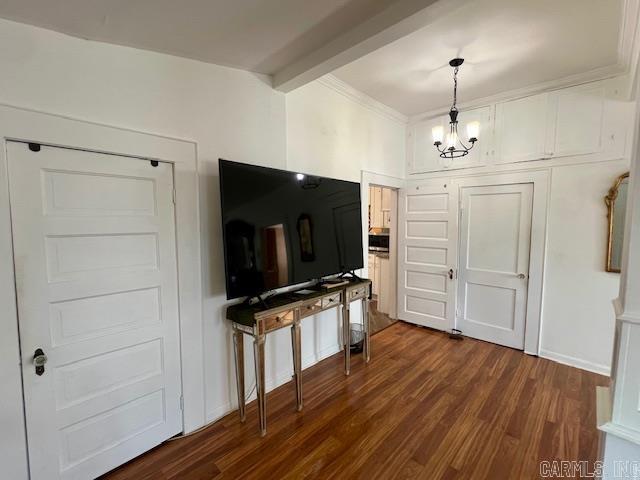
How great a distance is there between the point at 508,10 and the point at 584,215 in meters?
2.12

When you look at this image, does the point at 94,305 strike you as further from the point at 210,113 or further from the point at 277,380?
the point at 277,380

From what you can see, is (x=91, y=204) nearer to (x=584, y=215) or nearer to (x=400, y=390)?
(x=400, y=390)

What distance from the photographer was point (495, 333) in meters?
3.46

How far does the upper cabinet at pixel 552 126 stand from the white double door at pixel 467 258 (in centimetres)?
39

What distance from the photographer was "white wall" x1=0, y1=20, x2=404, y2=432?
1432mm

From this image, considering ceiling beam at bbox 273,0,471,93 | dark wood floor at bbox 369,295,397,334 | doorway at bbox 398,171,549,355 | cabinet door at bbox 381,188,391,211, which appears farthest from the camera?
cabinet door at bbox 381,188,391,211

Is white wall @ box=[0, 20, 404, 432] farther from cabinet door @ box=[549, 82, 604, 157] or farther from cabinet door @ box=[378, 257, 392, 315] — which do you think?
cabinet door @ box=[549, 82, 604, 157]

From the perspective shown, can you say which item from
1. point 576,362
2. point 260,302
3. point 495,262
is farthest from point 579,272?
point 260,302

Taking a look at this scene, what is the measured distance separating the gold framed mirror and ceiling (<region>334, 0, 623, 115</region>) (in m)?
1.12

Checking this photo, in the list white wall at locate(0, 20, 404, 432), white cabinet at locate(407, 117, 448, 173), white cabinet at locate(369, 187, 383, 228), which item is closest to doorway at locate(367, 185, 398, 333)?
white cabinet at locate(369, 187, 383, 228)

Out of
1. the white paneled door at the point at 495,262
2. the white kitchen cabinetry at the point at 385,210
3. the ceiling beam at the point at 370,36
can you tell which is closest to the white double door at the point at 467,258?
the white paneled door at the point at 495,262

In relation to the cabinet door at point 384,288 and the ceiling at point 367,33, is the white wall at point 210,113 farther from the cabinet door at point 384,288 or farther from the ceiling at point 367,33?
the cabinet door at point 384,288

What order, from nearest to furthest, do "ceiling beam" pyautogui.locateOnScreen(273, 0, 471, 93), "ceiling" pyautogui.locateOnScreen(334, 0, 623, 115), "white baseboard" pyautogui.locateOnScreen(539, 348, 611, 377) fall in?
1. "ceiling beam" pyautogui.locateOnScreen(273, 0, 471, 93)
2. "ceiling" pyautogui.locateOnScreen(334, 0, 623, 115)
3. "white baseboard" pyautogui.locateOnScreen(539, 348, 611, 377)

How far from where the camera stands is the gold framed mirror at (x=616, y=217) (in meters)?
2.62
